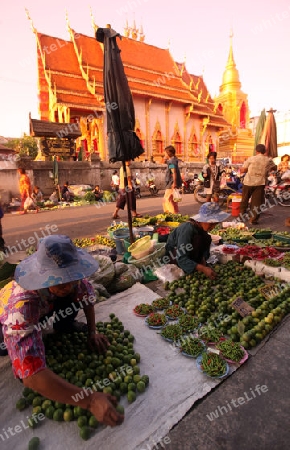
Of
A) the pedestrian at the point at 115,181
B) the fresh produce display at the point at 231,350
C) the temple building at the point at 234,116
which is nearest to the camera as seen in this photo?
the fresh produce display at the point at 231,350

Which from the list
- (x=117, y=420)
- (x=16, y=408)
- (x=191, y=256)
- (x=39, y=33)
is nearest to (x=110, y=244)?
(x=191, y=256)

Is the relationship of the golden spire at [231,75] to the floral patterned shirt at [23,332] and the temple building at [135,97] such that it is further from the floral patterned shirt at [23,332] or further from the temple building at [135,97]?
the floral patterned shirt at [23,332]

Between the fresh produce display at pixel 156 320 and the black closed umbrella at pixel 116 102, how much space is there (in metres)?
2.79

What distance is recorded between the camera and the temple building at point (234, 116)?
106 feet

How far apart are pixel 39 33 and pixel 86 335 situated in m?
24.2

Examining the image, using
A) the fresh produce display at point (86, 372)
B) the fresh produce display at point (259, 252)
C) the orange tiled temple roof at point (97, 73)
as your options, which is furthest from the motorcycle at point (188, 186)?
the fresh produce display at point (86, 372)

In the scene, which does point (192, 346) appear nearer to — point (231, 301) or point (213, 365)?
point (213, 365)

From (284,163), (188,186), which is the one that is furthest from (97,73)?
(284,163)

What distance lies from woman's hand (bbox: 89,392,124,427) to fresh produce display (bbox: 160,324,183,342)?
1224 millimetres

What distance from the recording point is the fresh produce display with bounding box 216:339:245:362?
2365mm

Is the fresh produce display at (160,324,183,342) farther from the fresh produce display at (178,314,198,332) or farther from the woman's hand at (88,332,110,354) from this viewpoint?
the woman's hand at (88,332,110,354)

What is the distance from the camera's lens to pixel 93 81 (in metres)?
19.1

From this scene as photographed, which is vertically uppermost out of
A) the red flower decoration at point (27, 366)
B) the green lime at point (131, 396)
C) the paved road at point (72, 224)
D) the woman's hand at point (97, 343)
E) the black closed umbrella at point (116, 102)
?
the black closed umbrella at point (116, 102)

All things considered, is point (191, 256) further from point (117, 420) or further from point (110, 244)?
point (117, 420)
